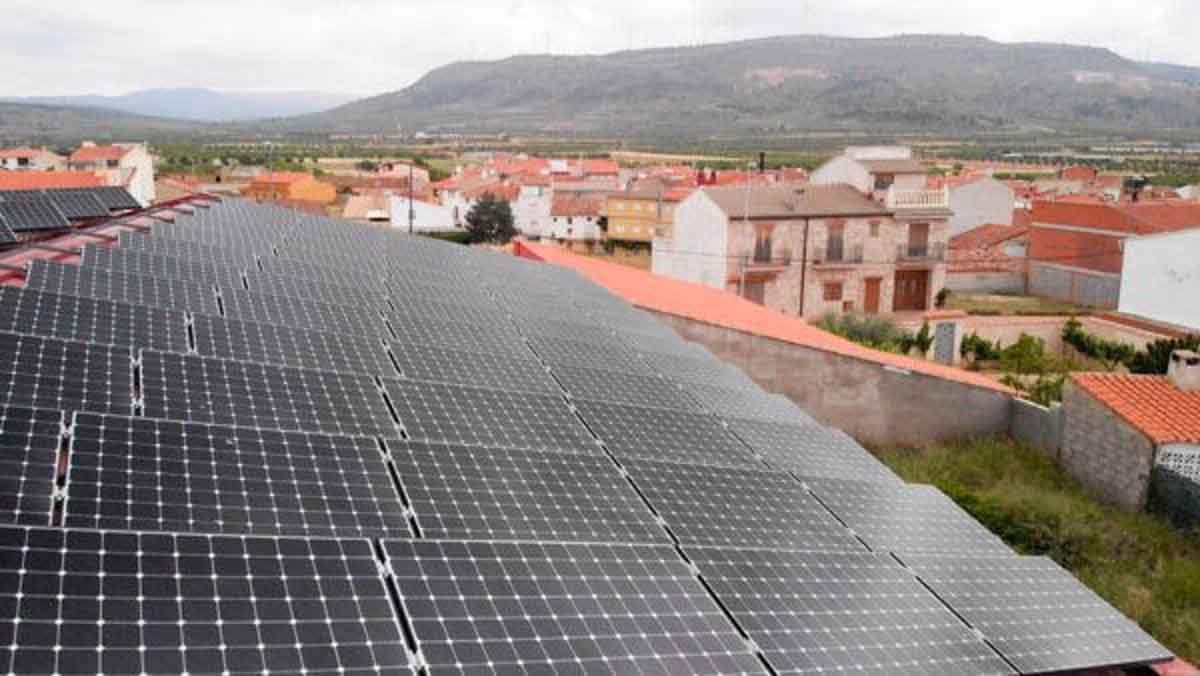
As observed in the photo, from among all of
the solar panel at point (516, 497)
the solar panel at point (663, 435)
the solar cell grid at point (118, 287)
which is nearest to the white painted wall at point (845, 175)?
the solar panel at point (663, 435)

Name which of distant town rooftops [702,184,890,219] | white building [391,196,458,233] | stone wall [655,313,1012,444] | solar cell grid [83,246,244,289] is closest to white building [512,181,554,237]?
white building [391,196,458,233]

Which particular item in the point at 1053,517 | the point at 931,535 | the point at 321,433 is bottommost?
the point at 1053,517

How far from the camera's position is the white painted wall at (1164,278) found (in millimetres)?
48906

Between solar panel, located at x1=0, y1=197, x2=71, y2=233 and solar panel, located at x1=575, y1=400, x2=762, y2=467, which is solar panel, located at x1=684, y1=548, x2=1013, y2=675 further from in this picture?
solar panel, located at x1=0, y1=197, x2=71, y2=233

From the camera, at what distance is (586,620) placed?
8.18 m

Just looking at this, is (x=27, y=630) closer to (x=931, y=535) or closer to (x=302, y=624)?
(x=302, y=624)

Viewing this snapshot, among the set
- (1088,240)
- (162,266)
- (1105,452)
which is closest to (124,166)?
(1088,240)

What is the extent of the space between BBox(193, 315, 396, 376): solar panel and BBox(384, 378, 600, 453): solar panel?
2.28ft

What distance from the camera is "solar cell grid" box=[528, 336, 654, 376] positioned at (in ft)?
55.1

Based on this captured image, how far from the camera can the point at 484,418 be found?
12.7 metres

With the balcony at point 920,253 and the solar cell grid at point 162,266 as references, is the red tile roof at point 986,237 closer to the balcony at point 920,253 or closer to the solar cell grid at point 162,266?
the balcony at point 920,253

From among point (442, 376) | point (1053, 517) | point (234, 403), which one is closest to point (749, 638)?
point (234, 403)

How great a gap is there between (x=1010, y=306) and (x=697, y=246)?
2074 centimetres

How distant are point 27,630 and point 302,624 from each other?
165 centimetres
